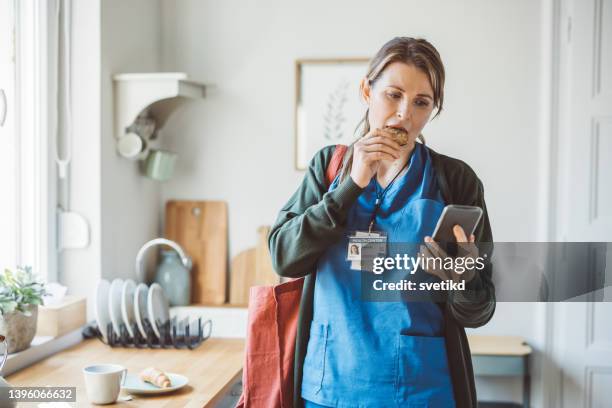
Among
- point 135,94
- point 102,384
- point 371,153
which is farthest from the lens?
point 135,94

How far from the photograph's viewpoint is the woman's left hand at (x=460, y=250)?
3.83 feet

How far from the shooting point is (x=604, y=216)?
8.93 ft

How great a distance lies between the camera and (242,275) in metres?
3.00

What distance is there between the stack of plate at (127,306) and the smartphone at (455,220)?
53.3 inches

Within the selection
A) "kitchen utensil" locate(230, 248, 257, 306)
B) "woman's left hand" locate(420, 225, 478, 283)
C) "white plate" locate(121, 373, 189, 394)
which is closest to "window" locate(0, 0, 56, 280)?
"white plate" locate(121, 373, 189, 394)

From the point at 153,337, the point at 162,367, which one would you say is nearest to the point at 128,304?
the point at 153,337

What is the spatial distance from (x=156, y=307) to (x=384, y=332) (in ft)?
4.23

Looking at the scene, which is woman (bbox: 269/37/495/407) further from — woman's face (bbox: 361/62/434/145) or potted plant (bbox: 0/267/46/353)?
potted plant (bbox: 0/267/46/353)

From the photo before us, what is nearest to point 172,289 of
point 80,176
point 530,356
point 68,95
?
point 80,176

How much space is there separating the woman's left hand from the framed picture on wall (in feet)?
5.71

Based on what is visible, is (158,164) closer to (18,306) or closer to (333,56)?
(333,56)

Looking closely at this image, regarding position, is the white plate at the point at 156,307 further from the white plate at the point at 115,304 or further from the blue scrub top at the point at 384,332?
the blue scrub top at the point at 384,332

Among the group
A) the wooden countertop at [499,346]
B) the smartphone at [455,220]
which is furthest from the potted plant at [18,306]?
the wooden countertop at [499,346]

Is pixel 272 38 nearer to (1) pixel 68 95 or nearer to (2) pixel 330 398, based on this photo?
(1) pixel 68 95
